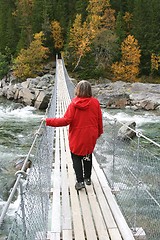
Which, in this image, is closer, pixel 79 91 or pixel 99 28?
pixel 79 91

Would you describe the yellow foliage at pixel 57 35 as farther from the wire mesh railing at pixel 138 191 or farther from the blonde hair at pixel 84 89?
the blonde hair at pixel 84 89

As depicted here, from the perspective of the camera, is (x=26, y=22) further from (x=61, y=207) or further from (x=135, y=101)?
(x=61, y=207)

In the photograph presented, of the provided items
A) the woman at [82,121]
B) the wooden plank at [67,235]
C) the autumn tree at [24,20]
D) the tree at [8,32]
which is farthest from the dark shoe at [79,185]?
the tree at [8,32]

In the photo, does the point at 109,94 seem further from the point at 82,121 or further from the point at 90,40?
the point at 82,121

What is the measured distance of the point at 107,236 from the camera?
2.75 m

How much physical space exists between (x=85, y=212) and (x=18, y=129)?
8709 millimetres

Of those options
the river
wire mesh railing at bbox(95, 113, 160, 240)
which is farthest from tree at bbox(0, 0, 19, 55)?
wire mesh railing at bbox(95, 113, 160, 240)

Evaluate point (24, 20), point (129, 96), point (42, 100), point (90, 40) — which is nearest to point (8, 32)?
point (24, 20)

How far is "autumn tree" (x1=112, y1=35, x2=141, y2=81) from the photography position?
26.7m

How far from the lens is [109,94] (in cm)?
1864

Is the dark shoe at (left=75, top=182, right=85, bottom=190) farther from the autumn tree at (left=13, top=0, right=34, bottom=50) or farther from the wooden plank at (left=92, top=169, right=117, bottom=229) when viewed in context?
the autumn tree at (left=13, top=0, right=34, bottom=50)

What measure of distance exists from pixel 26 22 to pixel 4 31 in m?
2.70

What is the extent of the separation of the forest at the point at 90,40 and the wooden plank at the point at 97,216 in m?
23.0

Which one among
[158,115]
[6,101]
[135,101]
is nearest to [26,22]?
[6,101]
